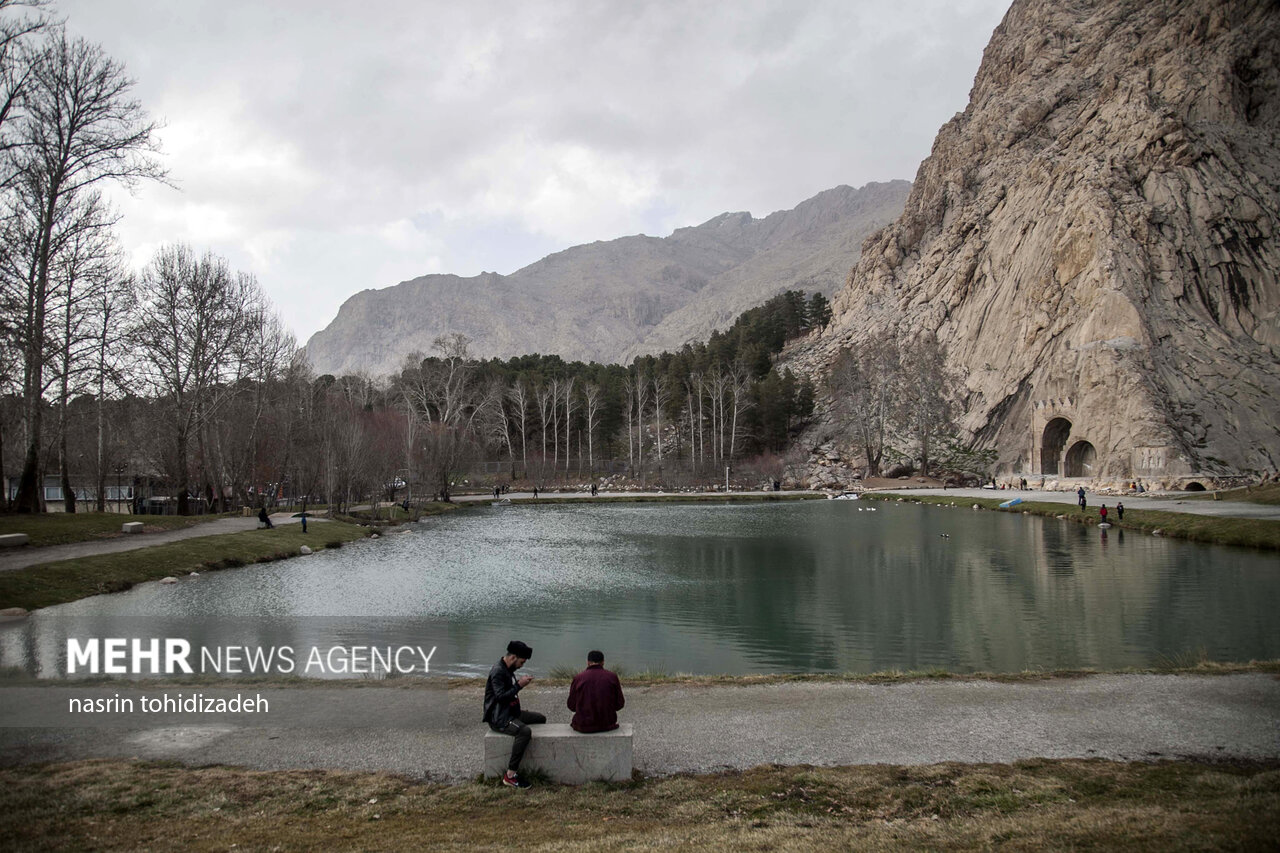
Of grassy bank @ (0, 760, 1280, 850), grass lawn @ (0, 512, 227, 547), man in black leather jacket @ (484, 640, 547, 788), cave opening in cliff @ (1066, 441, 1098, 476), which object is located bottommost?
grassy bank @ (0, 760, 1280, 850)

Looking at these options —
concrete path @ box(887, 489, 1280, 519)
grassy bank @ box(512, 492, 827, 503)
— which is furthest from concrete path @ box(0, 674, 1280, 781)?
grassy bank @ box(512, 492, 827, 503)

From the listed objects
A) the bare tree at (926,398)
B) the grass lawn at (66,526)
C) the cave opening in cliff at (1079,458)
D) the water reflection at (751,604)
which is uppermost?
the bare tree at (926,398)

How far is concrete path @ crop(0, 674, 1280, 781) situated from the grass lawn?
1751 cm

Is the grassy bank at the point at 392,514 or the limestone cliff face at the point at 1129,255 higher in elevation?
the limestone cliff face at the point at 1129,255

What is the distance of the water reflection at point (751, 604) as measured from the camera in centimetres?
1525

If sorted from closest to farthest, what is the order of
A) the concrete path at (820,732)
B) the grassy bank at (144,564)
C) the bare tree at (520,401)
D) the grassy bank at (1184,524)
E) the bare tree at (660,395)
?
the concrete path at (820,732) → the grassy bank at (144,564) → the grassy bank at (1184,524) → the bare tree at (520,401) → the bare tree at (660,395)

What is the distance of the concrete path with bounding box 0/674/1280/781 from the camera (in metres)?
7.96

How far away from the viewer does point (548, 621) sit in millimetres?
19000

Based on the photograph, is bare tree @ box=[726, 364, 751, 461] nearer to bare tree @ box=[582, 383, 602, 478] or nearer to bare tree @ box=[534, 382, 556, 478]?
bare tree @ box=[582, 383, 602, 478]

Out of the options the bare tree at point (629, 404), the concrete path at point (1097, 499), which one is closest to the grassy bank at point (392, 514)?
the concrete path at point (1097, 499)

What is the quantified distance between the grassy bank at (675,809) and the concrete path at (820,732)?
49 centimetres

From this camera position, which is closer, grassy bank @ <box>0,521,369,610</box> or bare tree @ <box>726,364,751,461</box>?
grassy bank @ <box>0,521,369,610</box>

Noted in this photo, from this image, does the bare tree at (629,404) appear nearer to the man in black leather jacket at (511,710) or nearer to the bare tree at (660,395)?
the bare tree at (660,395)
